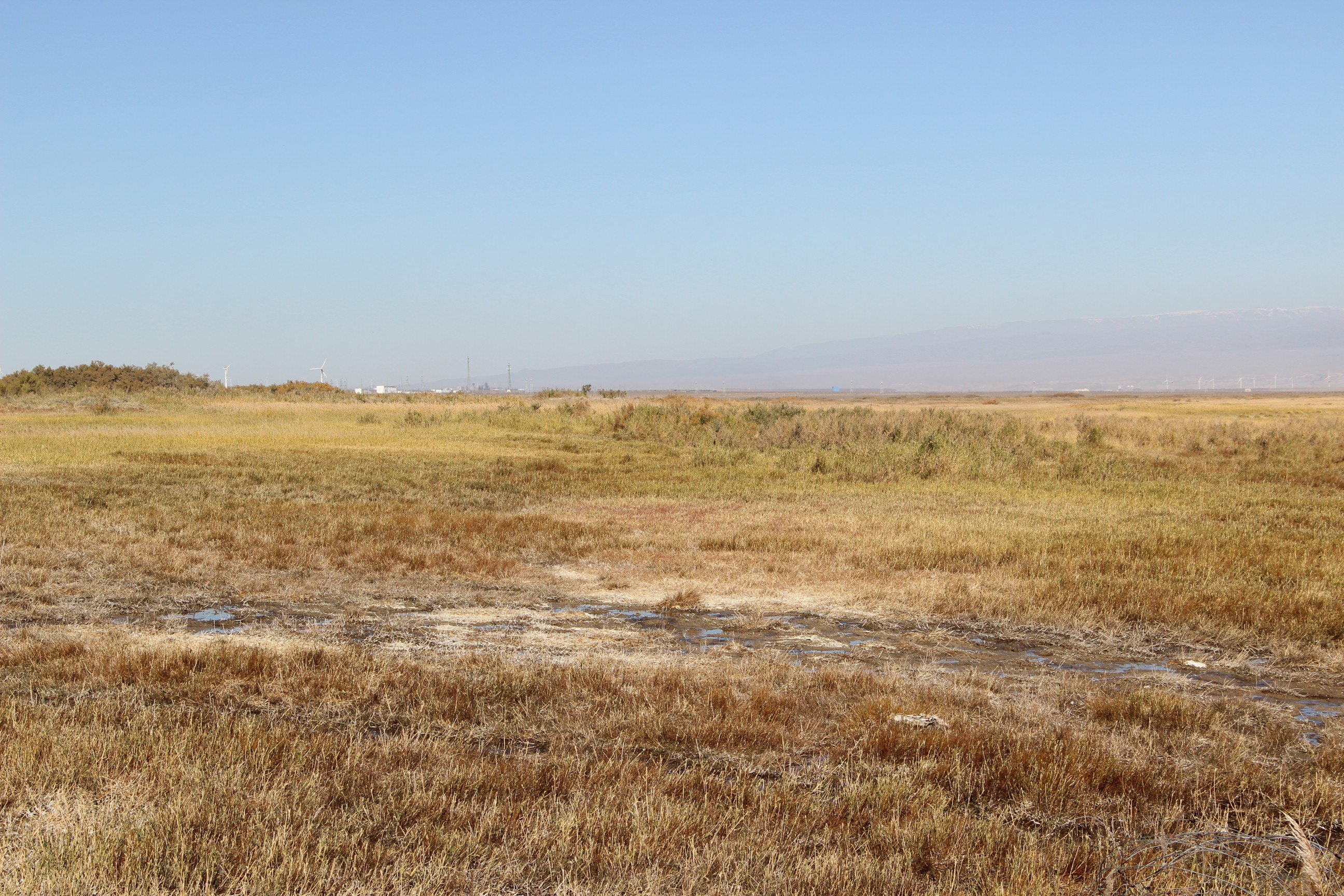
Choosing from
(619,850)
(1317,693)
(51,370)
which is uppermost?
(51,370)

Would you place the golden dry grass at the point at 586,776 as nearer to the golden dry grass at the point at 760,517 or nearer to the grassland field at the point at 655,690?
the grassland field at the point at 655,690

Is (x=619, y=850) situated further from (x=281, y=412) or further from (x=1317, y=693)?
(x=281, y=412)

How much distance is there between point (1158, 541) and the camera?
1627cm

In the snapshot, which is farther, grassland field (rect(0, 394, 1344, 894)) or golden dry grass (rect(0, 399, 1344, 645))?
golden dry grass (rect(0, 399, 1344, 645))

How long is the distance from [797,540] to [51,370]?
366ft

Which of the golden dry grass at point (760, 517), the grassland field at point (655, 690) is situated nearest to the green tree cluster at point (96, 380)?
the golden dry grass at point (760, 517)

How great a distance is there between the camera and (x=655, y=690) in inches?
304

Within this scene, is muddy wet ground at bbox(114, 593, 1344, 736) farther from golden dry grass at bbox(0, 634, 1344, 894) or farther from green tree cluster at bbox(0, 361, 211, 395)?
green tree cluster at bbox(0, 361, 211, 395)

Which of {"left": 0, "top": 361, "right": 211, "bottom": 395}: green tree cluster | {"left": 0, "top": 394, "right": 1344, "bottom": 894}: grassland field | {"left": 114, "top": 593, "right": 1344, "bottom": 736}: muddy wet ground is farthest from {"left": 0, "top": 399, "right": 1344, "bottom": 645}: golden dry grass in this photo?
{"left": 0, "top": 361, "right": 211, "bottom": 395}: green tree cluster

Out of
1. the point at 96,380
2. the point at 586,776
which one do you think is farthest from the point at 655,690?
the point at 96,380

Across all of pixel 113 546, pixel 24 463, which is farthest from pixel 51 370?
pixel 113 546

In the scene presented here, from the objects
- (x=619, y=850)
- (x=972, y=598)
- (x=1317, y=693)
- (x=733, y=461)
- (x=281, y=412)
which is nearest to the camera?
(x=619, y=850)

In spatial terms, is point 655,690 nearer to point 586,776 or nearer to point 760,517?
point 586,776

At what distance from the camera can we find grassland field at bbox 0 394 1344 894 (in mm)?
4691
